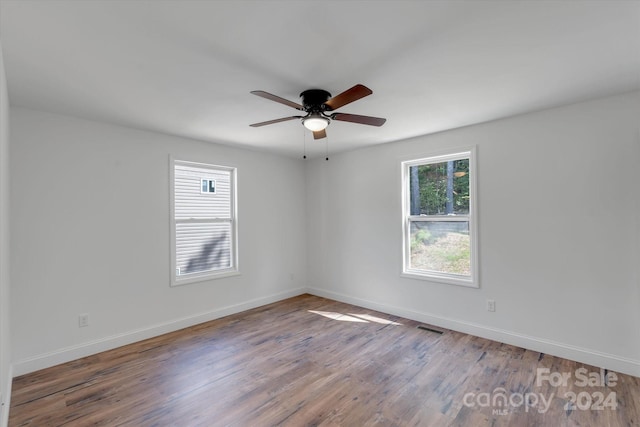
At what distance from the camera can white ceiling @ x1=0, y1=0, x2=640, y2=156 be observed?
1.53 metres

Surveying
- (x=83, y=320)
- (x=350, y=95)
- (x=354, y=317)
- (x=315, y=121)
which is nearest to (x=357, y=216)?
(x=354, y=317)

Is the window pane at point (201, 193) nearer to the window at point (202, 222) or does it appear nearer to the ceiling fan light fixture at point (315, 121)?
the window at point (202, 222)

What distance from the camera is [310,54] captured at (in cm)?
191

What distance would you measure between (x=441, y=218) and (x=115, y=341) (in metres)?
4.09

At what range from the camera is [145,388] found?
2.44 m

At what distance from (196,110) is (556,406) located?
3.90 metres

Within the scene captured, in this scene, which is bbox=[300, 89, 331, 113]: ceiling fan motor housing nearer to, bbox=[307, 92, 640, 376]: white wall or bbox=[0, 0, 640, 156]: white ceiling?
bbox=[0, 0, 640, 156]: white ceiling

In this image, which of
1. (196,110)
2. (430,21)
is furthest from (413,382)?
(196,110)

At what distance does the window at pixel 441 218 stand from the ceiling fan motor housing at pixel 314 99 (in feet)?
6.55

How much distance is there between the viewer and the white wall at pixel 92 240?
2.74 metres

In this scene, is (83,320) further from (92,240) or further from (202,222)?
(202,222)

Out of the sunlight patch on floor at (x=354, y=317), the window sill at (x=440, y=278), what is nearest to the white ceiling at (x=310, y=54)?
the window sill at (x=440, y=278)

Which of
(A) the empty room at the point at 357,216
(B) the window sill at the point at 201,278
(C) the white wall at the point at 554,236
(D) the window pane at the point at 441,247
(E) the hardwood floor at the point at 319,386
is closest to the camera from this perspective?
(A) the empty room at the point at 357,216

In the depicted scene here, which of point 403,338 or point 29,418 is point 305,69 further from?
point 29,418
